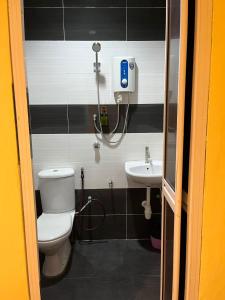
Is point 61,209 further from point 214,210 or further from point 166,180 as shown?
point 214,210

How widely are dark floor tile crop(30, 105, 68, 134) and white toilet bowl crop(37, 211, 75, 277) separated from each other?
2.73 feet

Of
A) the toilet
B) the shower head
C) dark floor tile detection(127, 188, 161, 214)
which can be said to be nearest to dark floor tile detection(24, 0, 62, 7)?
the shower head

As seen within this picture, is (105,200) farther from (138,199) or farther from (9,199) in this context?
(9,199)

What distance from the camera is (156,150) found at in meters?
2.72

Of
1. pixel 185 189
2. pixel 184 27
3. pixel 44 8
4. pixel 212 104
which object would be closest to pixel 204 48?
pixel 184 27

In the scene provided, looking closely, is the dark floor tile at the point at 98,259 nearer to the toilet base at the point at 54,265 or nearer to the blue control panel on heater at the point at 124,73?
the toilet base at the point at 54,265

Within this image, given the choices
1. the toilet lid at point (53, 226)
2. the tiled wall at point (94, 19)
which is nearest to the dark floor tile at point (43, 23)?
the tiled wall at point (94, 19)

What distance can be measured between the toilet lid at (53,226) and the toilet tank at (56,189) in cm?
8

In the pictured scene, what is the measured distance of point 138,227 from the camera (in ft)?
9.38

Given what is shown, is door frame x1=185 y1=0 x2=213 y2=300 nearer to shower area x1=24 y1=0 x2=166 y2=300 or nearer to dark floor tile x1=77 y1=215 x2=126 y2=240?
shower area x1=24 y1=0 x2=166 y2=300

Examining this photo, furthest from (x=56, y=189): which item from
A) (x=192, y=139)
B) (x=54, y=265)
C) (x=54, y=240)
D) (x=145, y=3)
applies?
(x=145, y=3)

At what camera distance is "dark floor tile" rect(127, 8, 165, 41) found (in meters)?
2.51

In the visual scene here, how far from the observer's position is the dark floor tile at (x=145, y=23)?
2508 mm

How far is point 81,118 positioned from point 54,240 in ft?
3.85
